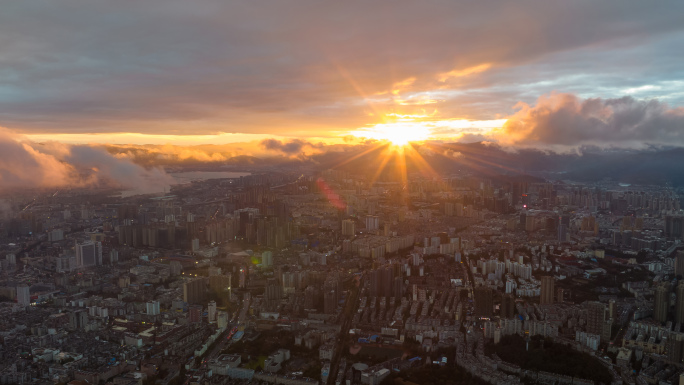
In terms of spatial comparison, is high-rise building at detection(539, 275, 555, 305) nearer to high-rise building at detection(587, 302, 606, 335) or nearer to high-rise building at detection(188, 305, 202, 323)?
high-rise building at detection(587, 302, 606, 335)

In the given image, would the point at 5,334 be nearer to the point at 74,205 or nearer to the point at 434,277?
the point at 434,277

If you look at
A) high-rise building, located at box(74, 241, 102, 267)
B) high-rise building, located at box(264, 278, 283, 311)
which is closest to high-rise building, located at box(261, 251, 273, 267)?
high-rise building, located at box(264, 278, 283, 311)

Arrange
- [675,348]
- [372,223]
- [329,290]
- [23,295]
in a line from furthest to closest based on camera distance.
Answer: [372,223]
[23,295]
[329,290]
[675,348]

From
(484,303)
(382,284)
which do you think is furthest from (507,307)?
(382,284)

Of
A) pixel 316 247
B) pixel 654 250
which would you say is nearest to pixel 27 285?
pixel 316 247

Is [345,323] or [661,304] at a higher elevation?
[661,304]

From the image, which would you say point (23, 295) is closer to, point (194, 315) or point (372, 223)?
point (194, 315)

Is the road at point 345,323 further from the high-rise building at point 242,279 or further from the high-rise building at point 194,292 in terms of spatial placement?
the high-rise building at point 194,292
